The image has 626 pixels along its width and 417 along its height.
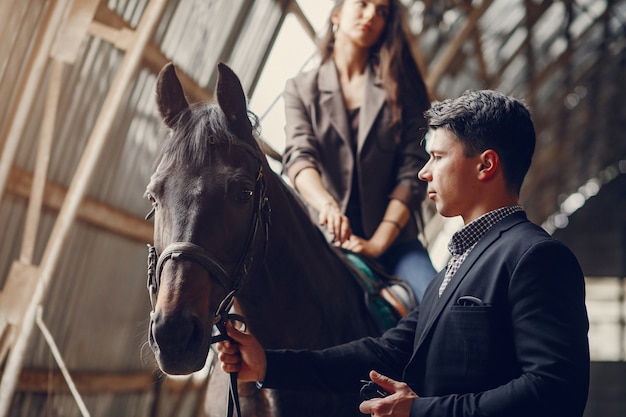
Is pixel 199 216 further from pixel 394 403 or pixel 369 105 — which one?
pixel 369 105

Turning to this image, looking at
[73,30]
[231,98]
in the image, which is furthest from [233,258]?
[73,30]

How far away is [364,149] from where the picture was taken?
11.6 ft

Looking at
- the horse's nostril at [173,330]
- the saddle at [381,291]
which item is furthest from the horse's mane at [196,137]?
the saddle at [381,291]

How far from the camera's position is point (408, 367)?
2047 mm

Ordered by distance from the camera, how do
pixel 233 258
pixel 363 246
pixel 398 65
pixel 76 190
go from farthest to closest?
1. pixel 76 190
2. pixel 398 65
3. pixel 363 246
4. pixel 233 258

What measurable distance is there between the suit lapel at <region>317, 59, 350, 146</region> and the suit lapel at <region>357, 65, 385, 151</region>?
6 centimetres

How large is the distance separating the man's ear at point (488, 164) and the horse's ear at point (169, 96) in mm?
879

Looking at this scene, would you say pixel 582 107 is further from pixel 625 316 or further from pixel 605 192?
pixel 625 316

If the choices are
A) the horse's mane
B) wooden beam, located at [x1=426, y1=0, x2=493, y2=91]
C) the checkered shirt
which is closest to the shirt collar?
the checkered shirt

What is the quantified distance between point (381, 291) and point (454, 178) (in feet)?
3.66

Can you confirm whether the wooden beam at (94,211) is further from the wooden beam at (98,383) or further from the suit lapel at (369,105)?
the suit lapel at (369,105)

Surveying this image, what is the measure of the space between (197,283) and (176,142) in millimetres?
418

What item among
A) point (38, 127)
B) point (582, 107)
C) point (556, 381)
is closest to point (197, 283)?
point (556, 381)

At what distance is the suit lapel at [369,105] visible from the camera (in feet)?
11.6
